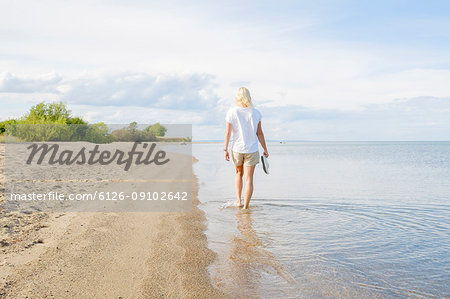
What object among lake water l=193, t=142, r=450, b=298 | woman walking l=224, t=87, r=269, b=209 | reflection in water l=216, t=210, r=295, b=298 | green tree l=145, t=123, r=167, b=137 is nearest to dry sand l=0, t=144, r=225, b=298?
reflection in water l=216, t=210, r=295, b=298

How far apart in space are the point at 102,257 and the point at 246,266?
1.66 metres

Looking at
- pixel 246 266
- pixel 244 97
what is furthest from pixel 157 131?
pixel 246 266

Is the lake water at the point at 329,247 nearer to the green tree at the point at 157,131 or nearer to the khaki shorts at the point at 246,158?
the khaki shorts at the point at 246,158

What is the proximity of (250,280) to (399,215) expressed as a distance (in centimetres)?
494

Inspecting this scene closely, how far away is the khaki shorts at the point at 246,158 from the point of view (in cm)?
780

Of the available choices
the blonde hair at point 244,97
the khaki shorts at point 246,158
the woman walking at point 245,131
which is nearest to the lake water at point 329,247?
the woman walking at point 245,131

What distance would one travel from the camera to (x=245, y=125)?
7762 mm

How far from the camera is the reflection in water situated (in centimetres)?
Answer: 355

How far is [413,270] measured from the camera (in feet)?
Result: 13.7

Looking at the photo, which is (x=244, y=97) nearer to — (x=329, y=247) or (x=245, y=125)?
(x=245, y=125)

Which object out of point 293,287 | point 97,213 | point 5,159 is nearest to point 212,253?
point 293,287

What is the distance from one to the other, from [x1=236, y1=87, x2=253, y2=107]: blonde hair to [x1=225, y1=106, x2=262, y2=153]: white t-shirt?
9 cm

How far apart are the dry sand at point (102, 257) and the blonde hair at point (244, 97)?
2598mm

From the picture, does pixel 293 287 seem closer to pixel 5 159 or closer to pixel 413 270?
pixel 413 270
